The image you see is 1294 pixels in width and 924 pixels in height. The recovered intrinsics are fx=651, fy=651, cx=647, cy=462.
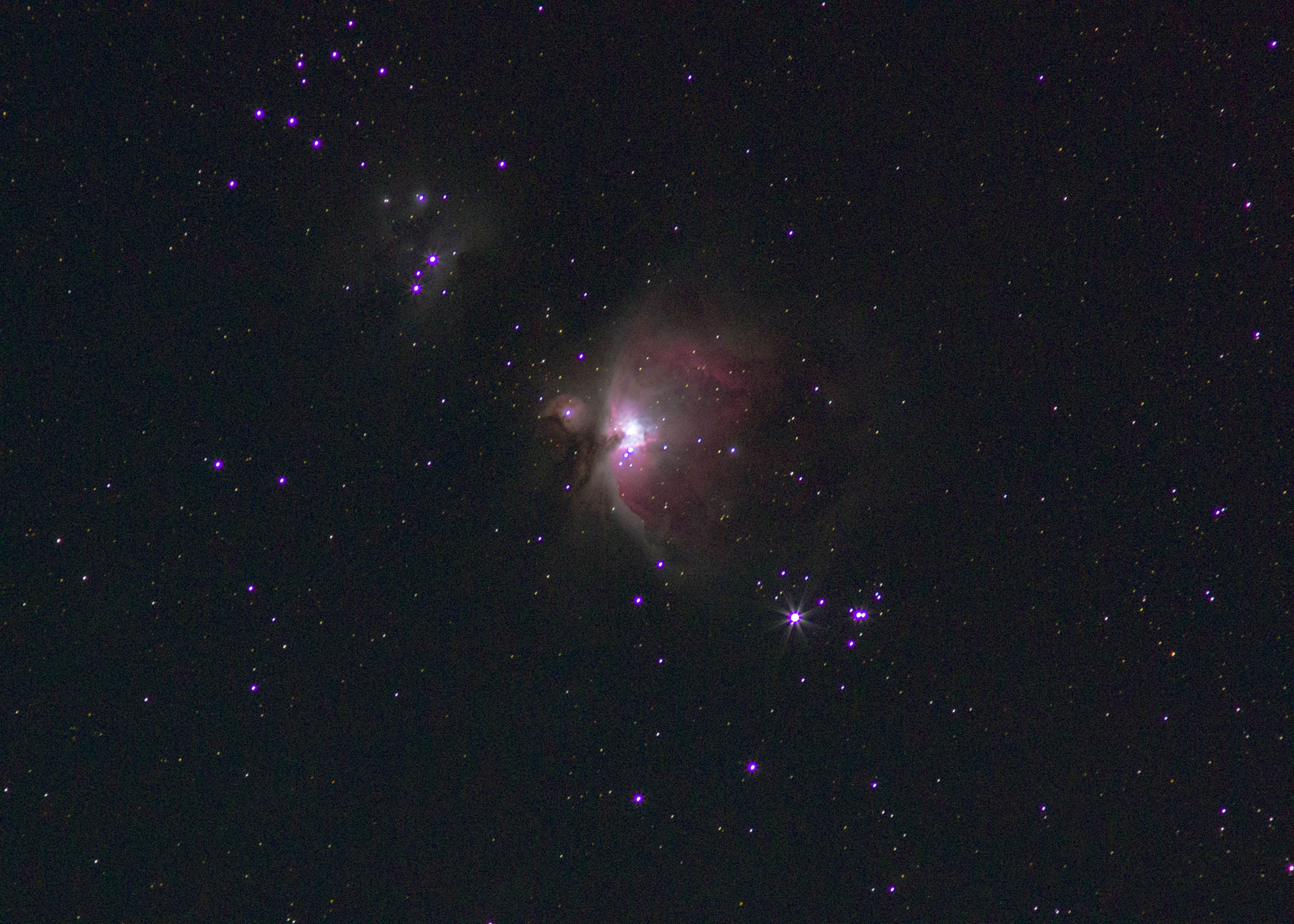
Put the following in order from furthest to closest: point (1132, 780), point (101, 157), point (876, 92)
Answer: point (1132, 780), point (876, 92), point (101, 157)

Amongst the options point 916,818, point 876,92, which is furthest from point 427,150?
point 916,818

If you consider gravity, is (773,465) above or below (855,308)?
below

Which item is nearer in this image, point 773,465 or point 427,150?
point 427,150

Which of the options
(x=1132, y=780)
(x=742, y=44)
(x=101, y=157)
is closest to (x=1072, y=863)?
(x=1132, y=780)

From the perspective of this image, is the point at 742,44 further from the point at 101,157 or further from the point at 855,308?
the point at 101,157

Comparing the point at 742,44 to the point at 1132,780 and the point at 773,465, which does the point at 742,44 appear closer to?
the point at 773,465

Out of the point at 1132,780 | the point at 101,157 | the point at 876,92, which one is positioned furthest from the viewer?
the point at 1132,780

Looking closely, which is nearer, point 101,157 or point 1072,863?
point 101,157

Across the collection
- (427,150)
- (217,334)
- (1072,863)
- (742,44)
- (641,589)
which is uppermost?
(742,44)

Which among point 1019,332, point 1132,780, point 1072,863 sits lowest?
point 1072,863
